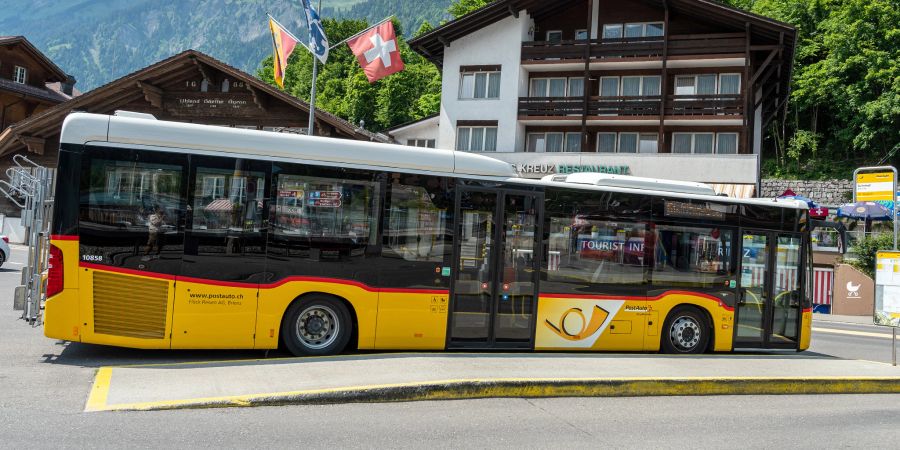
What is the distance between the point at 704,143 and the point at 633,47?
616 centimetres

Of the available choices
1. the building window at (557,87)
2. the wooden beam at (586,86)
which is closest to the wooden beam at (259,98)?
the building window at (557,87)

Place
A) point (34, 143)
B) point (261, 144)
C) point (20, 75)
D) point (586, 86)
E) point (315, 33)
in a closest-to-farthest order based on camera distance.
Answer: point (261, 144), point (315, 33), point (34, 143), point (586, 86), point (20, 75)

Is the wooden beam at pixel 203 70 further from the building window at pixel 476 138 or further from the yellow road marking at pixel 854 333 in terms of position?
the yellow road marking at pixel 854 333

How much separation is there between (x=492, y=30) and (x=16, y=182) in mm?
29174

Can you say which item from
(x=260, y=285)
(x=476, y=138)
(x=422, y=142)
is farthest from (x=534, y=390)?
(x=422, y=142)

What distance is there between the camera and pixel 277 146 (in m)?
8.91

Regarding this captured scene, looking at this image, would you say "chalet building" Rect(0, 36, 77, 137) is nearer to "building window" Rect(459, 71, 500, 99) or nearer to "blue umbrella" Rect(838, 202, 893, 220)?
"building window" Rect(459, 71, 500, 99)

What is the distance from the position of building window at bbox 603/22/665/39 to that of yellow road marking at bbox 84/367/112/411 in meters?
32.0

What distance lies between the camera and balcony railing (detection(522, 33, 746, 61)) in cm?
3183

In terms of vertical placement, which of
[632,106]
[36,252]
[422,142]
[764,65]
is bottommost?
[36,252]

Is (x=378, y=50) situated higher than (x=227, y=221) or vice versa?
(x=378, y=50)

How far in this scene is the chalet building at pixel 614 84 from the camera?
31.7 m

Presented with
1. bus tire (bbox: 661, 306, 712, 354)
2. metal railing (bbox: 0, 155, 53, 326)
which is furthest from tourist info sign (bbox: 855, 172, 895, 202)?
metal railing (bbox: 0, 155, 53, 326)

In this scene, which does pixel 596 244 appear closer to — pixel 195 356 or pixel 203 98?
pixel 195 356
